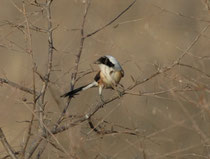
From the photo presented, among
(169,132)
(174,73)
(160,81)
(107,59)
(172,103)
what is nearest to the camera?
(174,73)

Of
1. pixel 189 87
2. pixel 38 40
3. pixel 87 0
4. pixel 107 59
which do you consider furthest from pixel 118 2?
pixel 189 87

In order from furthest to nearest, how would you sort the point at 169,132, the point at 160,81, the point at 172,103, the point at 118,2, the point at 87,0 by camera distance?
the point at 118,2 → the point at 172,103 → the point at 169,132 → the point at 87,0 → the point at 160,81

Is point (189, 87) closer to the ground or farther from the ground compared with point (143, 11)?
closer to the ground

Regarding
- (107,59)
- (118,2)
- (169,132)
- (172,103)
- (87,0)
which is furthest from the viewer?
(118,2)

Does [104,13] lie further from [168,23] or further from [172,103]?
[172,103]

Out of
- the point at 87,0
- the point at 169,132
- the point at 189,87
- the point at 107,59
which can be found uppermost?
the point at 87,0

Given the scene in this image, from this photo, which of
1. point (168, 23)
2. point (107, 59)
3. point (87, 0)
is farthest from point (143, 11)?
point (87, 0)

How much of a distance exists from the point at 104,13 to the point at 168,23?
2.86 ft

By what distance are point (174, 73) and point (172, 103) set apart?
4.87 metres

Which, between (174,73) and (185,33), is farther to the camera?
(185,33)

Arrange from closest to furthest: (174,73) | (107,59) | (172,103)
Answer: (174,73) < (107,59) < (172,103)

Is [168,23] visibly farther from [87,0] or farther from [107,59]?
[87,0]

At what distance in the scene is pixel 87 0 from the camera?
145 inches

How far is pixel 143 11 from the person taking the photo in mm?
8234
